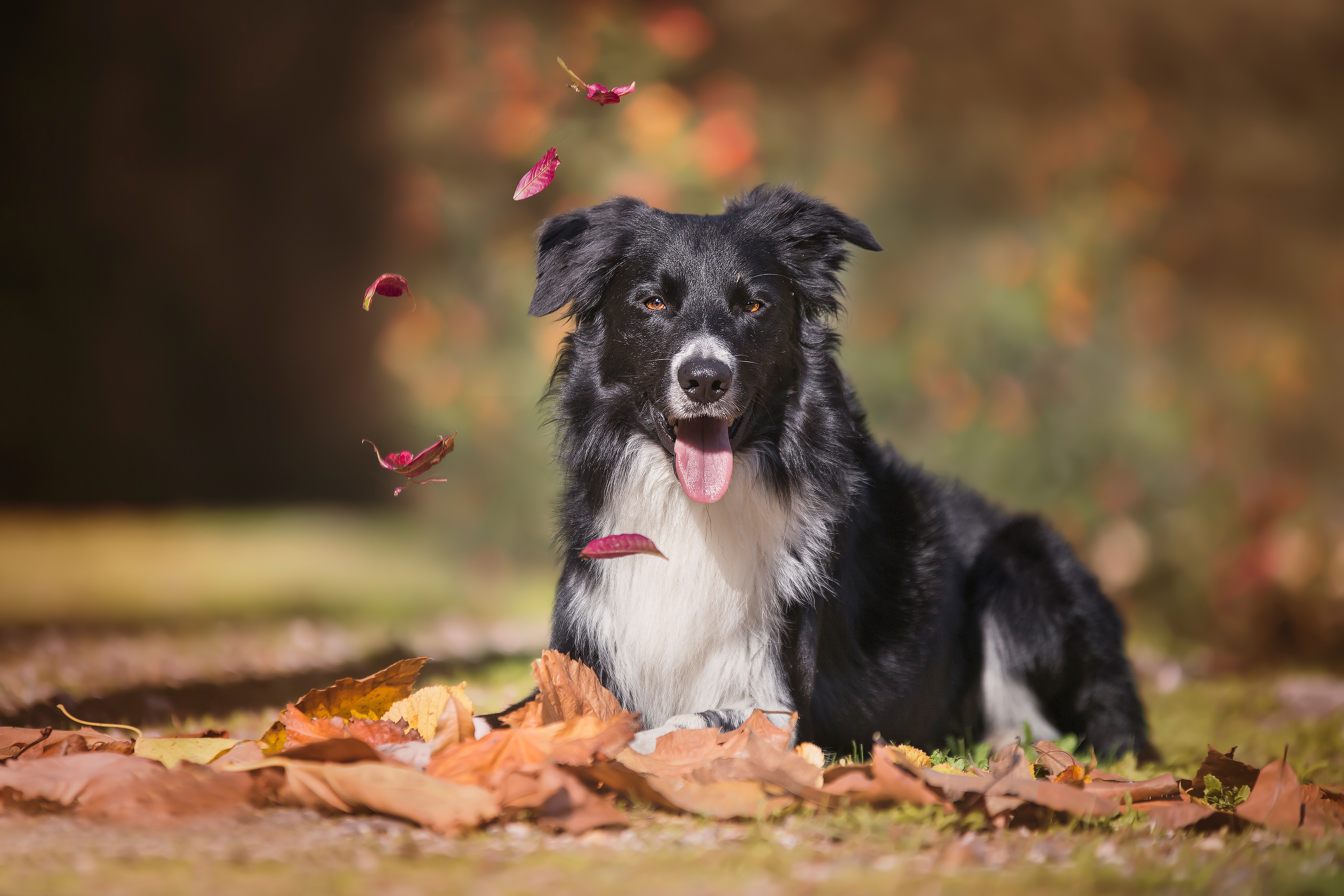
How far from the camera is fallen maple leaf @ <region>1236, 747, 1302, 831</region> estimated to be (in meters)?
2.27

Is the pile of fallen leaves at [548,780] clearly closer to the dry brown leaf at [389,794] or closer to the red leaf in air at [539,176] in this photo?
the dry brown leaf at [389,794]

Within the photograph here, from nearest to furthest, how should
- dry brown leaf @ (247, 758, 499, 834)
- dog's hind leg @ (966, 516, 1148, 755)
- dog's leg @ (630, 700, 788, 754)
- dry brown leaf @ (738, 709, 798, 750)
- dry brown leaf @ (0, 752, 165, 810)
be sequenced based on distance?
dry brown leaf @ (247, 758, 499, 834) < dry brown leaf @ (0, 752, 165, 810) < dry brown leaf @ (738, 709, 798, 750) < dog's leg @ (630, 700, 788, 754) < dog's hind leg @ (966, 516, 1148, 755)

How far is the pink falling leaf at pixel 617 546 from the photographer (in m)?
2.71

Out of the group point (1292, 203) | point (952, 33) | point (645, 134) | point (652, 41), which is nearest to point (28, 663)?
point (645, 134)

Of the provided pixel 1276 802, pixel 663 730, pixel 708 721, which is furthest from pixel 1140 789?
pixel 663 730

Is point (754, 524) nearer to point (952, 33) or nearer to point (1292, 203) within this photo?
point (952, 33)

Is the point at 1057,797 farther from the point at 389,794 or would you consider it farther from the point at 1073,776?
the point at 389,794

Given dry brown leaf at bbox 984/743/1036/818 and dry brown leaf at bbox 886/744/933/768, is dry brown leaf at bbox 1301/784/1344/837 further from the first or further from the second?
dry brown leaf at bbox 886/744/933/768

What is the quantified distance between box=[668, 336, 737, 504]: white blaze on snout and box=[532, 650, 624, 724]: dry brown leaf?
0.53 meters

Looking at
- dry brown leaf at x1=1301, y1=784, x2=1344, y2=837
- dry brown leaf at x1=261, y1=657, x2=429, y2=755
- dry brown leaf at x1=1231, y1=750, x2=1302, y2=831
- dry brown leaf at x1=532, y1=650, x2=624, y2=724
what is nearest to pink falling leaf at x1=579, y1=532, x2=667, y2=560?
dry brown leaf at x1=532, y1=650, x2=624, y2=724

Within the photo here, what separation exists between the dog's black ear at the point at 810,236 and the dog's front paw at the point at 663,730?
124cm

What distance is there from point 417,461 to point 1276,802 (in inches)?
85.7

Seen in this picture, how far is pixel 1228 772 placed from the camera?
265 cm

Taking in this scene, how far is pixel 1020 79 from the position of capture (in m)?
8.42
